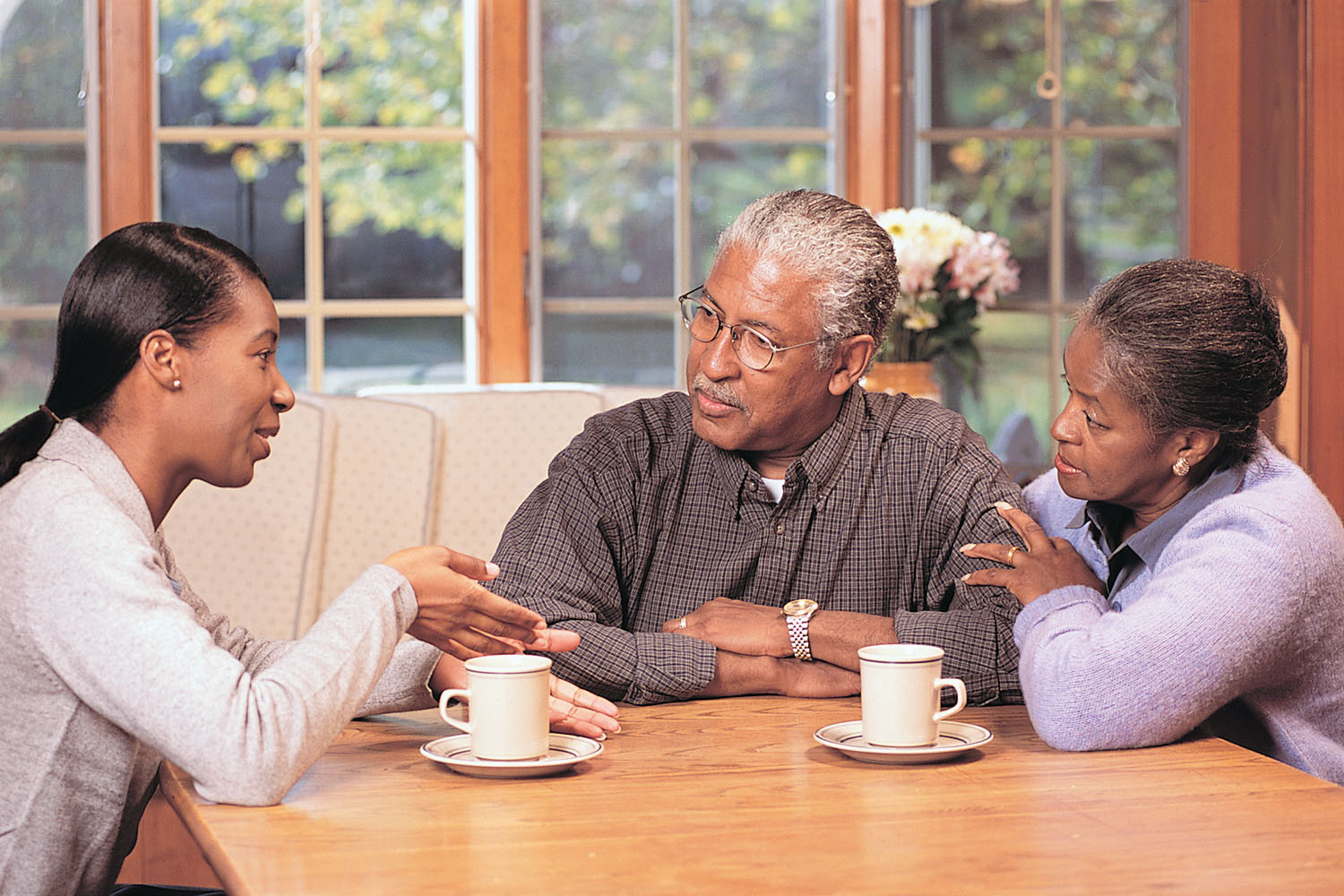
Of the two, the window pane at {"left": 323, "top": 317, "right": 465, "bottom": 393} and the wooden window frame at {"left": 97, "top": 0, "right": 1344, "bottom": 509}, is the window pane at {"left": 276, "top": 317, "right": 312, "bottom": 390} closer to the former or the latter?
the window pane at {"left": 323, "top": 317, "right": 465, "bottom": 393}

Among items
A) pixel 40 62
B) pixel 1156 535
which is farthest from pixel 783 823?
pixel 40 62

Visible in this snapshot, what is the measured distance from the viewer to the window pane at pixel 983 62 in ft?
12.3

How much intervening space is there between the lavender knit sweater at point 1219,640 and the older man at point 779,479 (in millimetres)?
381

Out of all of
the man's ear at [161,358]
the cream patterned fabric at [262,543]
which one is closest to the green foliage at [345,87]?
the cream patterned fabric at [262,543]

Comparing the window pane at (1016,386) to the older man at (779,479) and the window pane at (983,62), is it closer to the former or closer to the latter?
the window pane at (983,62)

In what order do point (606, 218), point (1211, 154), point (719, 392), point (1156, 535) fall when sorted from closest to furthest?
point (1156, 535)
point (719, 392)
point (1211, 154)
point (606, 218)

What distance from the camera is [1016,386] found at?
3777 mm

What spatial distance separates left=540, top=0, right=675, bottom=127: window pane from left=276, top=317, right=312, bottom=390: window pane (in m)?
0.84

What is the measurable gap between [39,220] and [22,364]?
14.2 inches

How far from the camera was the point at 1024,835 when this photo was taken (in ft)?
3.59

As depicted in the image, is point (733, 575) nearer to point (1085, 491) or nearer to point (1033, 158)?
point (1085, 491)

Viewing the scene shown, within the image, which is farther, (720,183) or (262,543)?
(720,183)

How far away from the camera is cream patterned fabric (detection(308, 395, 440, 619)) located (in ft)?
10.8

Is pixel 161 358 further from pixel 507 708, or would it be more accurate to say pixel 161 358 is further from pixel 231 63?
pixel 231 63
